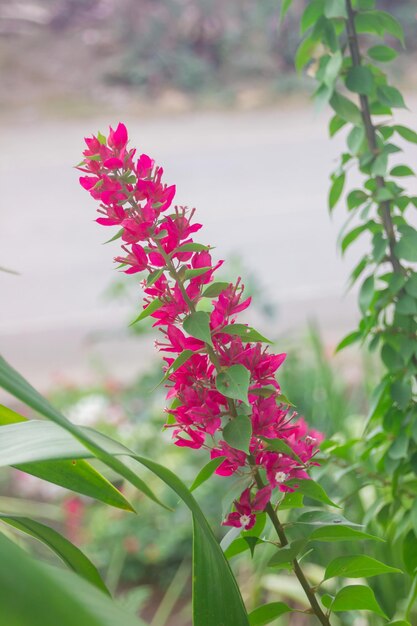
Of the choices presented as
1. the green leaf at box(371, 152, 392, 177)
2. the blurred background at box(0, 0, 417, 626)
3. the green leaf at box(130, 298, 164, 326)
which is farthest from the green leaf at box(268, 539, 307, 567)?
the blurred background at box(0, 0, 417, 626)

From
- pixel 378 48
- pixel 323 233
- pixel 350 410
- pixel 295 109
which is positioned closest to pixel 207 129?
pixel 295 109

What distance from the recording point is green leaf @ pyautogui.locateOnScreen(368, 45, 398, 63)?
0.52m

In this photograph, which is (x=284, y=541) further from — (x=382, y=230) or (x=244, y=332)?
(x=382, y=230)

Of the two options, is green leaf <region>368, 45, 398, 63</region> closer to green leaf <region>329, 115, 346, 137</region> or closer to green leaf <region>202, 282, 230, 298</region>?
green leaf <region>329, 115, 346, 137</region>

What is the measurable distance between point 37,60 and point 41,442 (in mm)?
5716

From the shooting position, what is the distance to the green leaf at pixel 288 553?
0.33 metres

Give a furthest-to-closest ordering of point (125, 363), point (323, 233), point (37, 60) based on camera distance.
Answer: point (37, 60) → point (323, 233) → point (125, 363)

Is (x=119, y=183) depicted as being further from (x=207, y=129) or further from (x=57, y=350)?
(x=207, y=129)

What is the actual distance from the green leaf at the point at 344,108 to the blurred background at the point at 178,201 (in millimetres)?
423

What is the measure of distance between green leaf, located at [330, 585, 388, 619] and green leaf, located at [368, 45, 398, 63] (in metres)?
0.32

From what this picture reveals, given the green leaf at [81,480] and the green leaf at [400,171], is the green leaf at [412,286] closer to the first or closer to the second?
the green leaf at [400,171]

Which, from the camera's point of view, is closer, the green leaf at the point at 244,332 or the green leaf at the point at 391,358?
the green leaf at the point at 244,332

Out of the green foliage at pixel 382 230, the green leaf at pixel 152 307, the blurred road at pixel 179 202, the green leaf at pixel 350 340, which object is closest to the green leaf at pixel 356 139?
the green foliage at pixel 382 230

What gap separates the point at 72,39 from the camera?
19.1 feet
